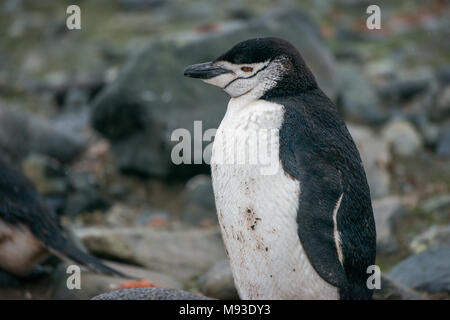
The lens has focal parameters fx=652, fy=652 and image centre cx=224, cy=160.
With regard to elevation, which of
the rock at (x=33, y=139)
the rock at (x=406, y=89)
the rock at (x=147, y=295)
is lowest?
the rock at (x=147, y=295)

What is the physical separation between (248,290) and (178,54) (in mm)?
4708

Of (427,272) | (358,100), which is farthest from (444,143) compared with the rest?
(427,272)

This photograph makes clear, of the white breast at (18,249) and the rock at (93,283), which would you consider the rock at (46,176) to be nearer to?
the rock at (93,283)

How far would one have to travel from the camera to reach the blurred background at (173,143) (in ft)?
16.2

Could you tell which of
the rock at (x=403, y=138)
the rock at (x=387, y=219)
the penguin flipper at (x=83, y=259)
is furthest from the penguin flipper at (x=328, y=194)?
the rock at (x=403, y=138)

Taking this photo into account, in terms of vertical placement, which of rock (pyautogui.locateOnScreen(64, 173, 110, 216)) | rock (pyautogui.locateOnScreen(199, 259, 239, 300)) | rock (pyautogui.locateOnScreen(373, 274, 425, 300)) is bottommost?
rock (pyautogui.locateOnScreen(373, 274, 425, 300))

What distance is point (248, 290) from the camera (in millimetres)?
2992

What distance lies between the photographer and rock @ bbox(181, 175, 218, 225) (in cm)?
636

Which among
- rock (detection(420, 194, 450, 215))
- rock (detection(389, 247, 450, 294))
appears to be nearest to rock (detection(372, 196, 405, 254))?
rock (detection(420, 194, 450, 215))

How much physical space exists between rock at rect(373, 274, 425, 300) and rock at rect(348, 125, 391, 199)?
270 centimetres

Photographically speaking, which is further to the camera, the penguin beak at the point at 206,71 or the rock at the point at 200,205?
the rock at the point at 200,205

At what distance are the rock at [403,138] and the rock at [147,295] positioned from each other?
4.88 meters

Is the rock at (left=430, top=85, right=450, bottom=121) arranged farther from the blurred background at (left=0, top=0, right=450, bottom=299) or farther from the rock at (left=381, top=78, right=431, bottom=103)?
the rock at (left=381, top=78, right=431, bottom=103)

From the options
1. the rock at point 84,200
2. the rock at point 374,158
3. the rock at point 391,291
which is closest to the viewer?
the rock at point 391,291
